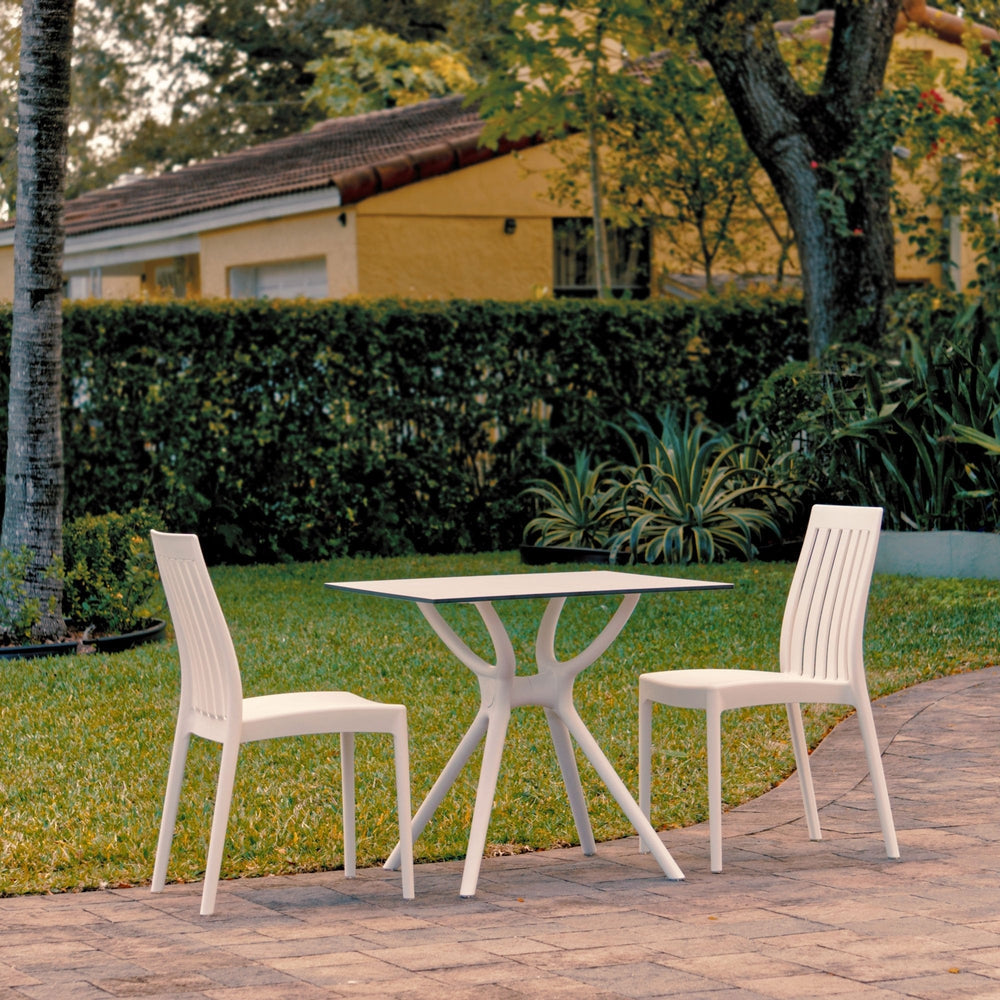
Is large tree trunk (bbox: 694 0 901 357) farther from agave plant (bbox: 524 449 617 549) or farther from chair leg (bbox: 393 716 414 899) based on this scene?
chair leg (bbox: 393 716 414 899)

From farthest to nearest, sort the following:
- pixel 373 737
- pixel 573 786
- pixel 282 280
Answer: pixel 282 280
pixel 373 737
pixel 573 786

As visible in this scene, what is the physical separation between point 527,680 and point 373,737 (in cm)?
217

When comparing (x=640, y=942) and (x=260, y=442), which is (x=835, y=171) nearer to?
(x=260, y=442)

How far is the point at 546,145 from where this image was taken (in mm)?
19938

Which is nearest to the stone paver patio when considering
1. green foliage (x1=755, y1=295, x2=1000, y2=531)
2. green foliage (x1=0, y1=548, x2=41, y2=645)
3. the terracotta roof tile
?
green foliage (x1=0, y1=548, x2=41, y2=645)

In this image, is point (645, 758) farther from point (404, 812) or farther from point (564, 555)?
point (564, 555)

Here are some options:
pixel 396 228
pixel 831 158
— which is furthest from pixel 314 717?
pixel 396 228

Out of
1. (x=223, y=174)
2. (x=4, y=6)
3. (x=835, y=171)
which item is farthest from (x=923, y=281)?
(x=4, y=6)

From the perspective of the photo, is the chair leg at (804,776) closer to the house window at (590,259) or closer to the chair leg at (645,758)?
the chair leg at (645,758)

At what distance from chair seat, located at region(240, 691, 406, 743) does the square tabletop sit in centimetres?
38

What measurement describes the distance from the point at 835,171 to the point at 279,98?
2809 centimetres

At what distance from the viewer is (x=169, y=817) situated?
5496 mm

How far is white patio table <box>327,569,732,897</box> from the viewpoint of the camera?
5.48m

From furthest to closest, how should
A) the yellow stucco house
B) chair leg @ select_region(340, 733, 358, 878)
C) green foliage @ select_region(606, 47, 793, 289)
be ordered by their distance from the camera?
1. the yellow stucco house
2. green foliage @ select_region(606, 47, 793, 289)
3. chair leg @ select_region(340, 733, 358, 878)
